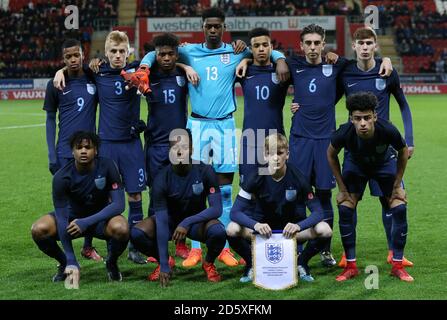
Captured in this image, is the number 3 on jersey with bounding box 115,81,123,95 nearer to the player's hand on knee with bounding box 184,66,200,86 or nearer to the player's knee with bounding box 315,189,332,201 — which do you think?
the player's hand on knee with bounding box 184,66,200,86

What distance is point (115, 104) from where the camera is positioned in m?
6.63

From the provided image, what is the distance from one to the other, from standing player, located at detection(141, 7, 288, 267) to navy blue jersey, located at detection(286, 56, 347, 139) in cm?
33

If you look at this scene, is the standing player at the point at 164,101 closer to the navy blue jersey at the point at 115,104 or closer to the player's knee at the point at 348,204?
the navy blue jersey at the point at 115,104

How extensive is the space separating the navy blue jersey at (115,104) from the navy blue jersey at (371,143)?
6.10 feet

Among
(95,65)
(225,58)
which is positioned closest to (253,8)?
(225,58)

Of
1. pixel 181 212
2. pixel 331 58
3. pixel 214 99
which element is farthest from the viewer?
pixel 214 99

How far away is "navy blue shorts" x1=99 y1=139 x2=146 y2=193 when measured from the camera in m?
6.66

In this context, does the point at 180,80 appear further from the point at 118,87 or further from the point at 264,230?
the point at 264,230

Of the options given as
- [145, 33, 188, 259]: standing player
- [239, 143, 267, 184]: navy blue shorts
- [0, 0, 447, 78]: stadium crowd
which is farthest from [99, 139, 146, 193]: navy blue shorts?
[0, 0, 447, 78]: stadium crowd

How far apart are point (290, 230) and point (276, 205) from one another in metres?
0.37

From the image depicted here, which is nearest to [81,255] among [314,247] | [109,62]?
[109,62]

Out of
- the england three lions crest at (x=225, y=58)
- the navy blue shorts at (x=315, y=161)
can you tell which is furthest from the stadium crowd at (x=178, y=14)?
the navy blue shorts at (x=315, y=161)
